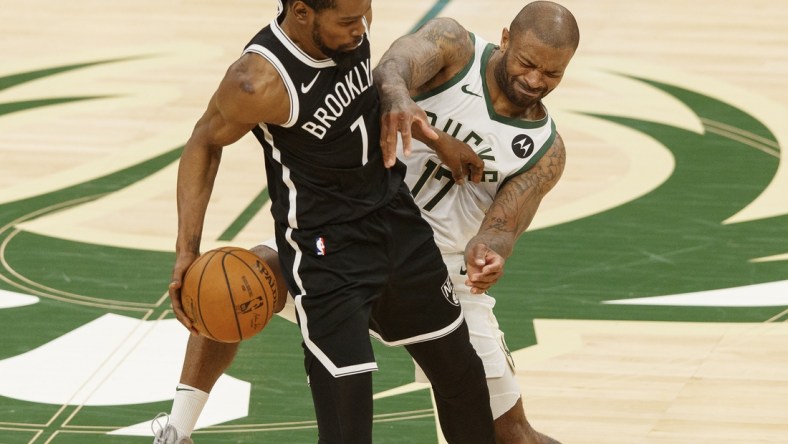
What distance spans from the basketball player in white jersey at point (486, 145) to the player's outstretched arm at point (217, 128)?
0.46 metres

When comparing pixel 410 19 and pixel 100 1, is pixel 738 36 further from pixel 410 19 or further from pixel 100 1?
pixel 100 1

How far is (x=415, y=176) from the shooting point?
5.54 meters

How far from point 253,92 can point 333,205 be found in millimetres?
528

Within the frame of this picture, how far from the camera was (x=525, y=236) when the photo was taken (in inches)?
323

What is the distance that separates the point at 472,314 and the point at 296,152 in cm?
118

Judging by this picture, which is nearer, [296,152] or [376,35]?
[296,152]

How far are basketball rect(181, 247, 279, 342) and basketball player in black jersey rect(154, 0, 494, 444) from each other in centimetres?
5

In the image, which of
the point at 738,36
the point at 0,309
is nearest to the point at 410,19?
the point at 738,36

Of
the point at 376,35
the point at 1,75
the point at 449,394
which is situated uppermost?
the point at 1,75

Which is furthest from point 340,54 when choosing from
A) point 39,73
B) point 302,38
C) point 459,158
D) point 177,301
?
point 39,73

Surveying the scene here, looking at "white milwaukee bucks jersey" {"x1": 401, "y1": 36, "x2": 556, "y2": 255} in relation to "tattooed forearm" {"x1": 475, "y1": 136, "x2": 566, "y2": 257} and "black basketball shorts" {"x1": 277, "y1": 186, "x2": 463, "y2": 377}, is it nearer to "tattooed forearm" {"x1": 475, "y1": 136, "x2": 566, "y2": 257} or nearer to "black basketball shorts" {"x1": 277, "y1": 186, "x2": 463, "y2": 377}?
"tattooed forearm" {"x1": 475, "y1": 136, "x2": 566, "y2": 257}

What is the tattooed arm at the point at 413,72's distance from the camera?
4.81 meters

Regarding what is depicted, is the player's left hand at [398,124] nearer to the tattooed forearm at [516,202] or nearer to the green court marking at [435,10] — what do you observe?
the tattooed forearm at [516,202]

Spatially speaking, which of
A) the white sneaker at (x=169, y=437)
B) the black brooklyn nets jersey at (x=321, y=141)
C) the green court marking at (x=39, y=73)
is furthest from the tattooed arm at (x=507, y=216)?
the green court marking at (x=39, y=73)
